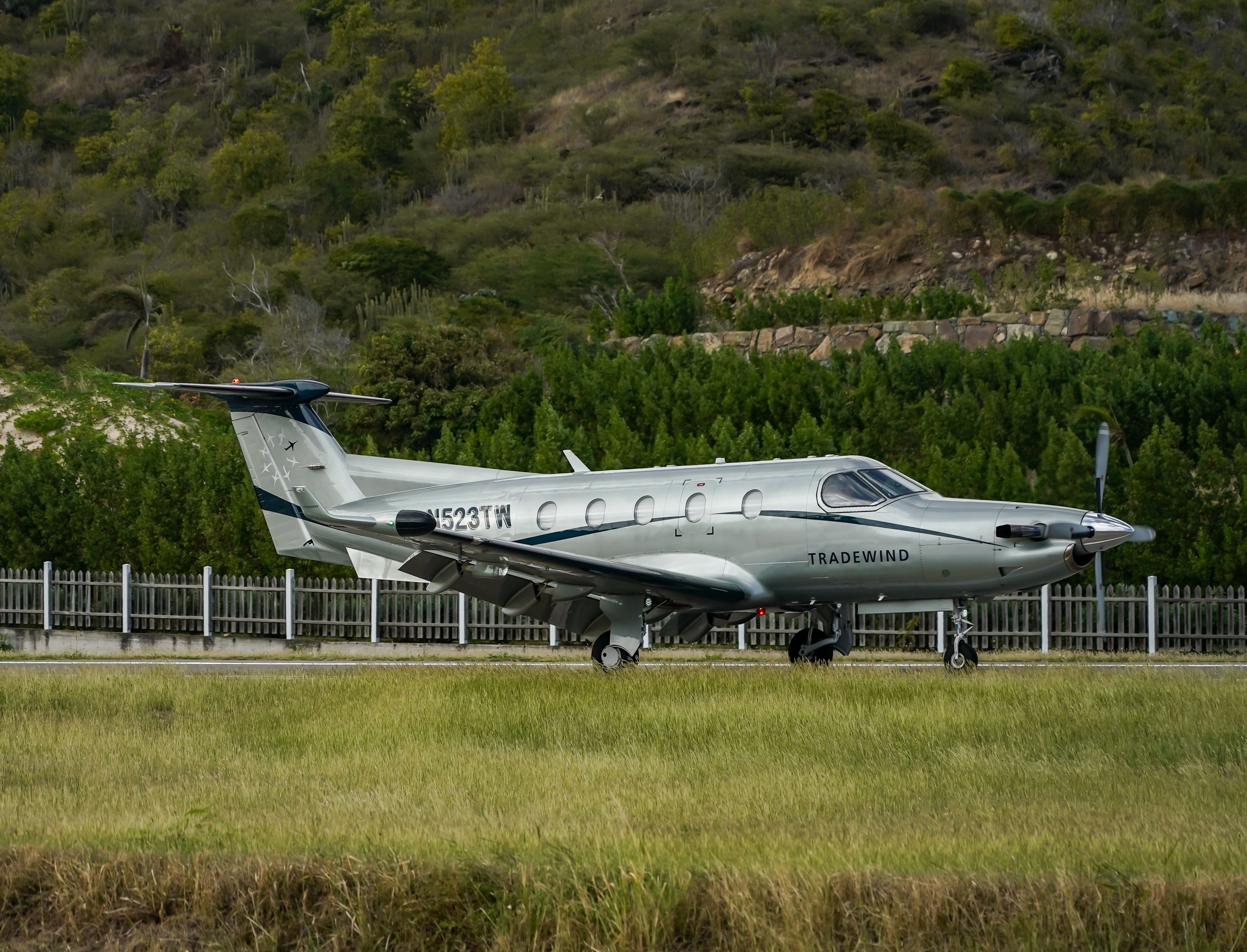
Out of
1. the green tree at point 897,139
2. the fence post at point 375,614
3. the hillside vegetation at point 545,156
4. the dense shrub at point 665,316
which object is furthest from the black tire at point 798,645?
the green tree at point 897,139

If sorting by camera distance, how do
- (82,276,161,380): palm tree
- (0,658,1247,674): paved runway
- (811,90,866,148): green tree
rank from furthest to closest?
1. (811,90,866,148): green tree
2. (82,276,161,380): palm tree
3. (0,658,1247,674): paved runway

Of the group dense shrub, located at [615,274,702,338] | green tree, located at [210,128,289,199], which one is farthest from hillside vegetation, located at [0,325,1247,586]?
green tree, located at [210,128,289,199]

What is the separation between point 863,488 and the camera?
2116 centimetres

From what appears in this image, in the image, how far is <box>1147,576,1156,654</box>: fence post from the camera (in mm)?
29719

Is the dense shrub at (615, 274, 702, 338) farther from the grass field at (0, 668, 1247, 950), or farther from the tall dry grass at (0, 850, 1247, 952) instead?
the tall dry grass at (0, 850, 1247, 952)

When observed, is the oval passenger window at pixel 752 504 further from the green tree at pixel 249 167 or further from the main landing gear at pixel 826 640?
the green tree at pixel 249 167

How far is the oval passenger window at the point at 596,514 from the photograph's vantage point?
2275cm

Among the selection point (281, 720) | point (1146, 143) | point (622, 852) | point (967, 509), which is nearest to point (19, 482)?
point (281, 720)

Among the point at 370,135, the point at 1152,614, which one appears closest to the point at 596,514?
the point at 1152,614

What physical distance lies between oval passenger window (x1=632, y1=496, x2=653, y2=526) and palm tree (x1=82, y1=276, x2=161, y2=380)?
74.7m

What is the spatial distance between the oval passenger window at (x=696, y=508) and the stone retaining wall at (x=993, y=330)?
2616 cm

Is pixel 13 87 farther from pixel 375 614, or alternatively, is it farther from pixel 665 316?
pixel 375 614

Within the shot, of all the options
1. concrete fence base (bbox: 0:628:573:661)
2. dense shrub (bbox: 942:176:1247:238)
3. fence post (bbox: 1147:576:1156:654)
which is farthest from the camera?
dense shrub (bbox: 942:176:1247:238)

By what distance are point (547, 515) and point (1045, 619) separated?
39.1ft
